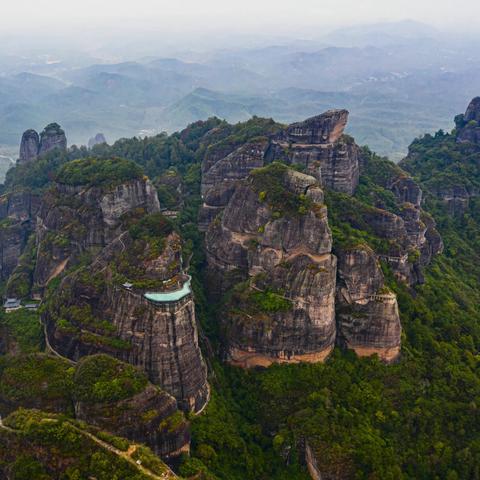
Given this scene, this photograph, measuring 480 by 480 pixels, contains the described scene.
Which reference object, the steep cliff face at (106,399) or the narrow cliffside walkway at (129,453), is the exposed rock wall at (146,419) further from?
the narrow cliffside walkway at (129,453)

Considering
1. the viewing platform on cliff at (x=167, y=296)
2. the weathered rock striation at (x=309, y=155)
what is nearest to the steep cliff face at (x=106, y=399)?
the viewing platform on cliff at (x=167, y=296)

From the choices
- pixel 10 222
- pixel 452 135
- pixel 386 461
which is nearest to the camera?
pixel 386 461

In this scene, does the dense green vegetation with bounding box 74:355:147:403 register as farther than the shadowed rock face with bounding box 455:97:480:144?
No

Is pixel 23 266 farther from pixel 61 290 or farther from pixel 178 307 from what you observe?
pixel 178 307

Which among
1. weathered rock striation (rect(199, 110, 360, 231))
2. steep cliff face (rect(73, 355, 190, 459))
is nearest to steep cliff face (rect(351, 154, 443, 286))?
weathered rock striation (rect(199, 110, 360, 231))

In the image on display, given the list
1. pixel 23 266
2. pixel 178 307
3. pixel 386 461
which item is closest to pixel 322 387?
pixel 386 461

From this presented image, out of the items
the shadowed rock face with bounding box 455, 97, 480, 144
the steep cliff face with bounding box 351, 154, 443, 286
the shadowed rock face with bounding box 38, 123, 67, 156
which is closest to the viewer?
the steep cliff face with bounding box 351, 154, 443, 286

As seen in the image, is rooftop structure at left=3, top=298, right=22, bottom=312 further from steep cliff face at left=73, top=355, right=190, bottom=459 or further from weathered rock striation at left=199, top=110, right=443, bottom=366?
steep cliff face at left=73, top=355, right=190, bottom=459
